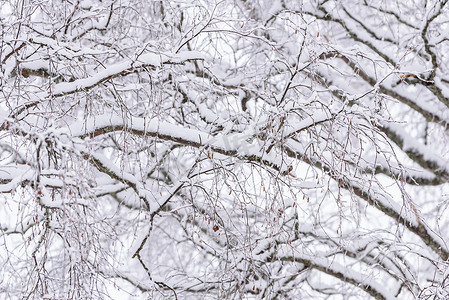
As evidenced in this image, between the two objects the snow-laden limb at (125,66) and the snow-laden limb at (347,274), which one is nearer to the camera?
the snow-laden limb at (125,66)

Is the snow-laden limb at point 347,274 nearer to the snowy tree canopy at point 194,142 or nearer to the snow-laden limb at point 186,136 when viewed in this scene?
the snowy tree canopy at point 194,142

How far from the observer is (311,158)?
3.17m

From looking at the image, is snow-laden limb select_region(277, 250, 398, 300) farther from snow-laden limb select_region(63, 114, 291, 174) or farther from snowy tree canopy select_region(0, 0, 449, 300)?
snow-laden limb select_region(63, 114, 291, 174)

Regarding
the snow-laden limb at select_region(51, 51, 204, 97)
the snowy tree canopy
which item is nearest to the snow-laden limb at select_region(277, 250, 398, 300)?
the snowy tree canopy

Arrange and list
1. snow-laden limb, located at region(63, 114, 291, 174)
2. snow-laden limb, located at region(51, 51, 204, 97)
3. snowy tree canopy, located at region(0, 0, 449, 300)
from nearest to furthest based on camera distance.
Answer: snowy tree canopy, located at region(0, 0, 449, 300) < snow-laden limb, located at region(51, 51, 204, 97) < snow-laden limb, located at region(63, 114, 291, 174)

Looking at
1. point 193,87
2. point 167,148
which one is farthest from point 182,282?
point 193,87

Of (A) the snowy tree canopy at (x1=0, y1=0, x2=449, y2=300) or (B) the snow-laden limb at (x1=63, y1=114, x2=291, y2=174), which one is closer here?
(A) the snowy tree canopy at (x1=0, y1=0, x2=449, y2=300)

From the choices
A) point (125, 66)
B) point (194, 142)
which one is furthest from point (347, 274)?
point (125, 66)

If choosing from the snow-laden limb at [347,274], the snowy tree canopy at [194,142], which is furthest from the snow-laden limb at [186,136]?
the snow-laden limb at [347,274]

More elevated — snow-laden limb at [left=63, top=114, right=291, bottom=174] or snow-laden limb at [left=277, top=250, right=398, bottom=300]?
snow-laden limb at [left=277, top=250, right=398, bottom=300]

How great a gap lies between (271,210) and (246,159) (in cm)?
36

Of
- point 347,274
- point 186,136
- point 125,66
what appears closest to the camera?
point 125,66

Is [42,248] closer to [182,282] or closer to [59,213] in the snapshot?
[59,213]

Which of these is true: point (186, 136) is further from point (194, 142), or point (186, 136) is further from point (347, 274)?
point (347, 274)
